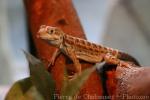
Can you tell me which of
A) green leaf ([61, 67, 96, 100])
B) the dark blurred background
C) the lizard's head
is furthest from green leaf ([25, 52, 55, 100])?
the dark blurred background

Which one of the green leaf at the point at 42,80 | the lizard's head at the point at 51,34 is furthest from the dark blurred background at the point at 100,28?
the green leaf at the point at 42,80

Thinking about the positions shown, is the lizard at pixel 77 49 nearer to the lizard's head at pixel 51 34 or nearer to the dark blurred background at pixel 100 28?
the lizard's head at pixel 51 34

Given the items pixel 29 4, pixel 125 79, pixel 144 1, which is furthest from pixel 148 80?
pixel 144 1

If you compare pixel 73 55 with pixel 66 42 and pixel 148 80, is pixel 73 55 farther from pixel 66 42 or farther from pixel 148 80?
pixel 148 80

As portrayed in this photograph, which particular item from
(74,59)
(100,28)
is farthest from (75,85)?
(100,28)

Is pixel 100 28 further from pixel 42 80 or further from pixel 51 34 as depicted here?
pixel 42 80

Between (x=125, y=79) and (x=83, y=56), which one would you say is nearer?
(x=125, y=79)
